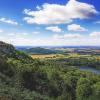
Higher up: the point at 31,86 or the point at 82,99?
the point at 31,86

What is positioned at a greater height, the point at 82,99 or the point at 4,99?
the point at 4,99

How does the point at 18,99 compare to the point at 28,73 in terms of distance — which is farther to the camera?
the point at 28,73

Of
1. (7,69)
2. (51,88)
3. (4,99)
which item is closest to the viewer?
(4,99)

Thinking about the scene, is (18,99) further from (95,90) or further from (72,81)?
(72,81)

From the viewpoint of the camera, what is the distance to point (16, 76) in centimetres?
4838

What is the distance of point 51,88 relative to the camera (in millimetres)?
56625

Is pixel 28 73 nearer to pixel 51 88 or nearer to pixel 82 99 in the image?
pixel 51 88

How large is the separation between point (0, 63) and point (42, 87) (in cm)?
1005

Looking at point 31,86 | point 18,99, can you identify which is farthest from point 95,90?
point 18,99

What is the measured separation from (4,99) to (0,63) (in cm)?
→ 3669

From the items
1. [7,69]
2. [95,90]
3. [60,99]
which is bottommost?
[95,90]

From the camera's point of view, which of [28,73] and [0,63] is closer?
[0,63]

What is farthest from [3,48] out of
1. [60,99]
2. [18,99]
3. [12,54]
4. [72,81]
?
[18,99]

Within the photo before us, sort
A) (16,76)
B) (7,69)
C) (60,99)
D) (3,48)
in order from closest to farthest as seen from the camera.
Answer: (60,99) < (16,76) < (7,69) < (3,48)
